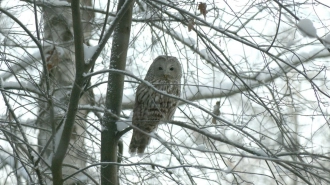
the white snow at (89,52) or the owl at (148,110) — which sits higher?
the owl at (148,110)

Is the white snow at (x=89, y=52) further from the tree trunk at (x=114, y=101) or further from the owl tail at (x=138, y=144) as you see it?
the owl tail at (x=138, y=144)

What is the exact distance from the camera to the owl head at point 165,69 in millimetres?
5613

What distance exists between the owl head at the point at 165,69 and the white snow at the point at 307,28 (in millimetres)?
2322

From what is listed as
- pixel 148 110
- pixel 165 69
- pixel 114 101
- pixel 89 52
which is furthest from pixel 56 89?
pixel 165 69

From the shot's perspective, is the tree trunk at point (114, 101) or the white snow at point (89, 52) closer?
the white snow at point (89, 52)

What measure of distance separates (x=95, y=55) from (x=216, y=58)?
1.04 meters

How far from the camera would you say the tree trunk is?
14.8 ft

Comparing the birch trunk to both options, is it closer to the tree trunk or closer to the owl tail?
the tree trunk

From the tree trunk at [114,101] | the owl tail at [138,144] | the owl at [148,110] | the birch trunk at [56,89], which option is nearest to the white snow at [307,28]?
the birch trunk at [56,89]

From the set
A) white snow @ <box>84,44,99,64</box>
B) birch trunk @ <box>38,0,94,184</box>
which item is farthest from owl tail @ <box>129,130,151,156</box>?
white snow @ <box>84,44,99,64</box>

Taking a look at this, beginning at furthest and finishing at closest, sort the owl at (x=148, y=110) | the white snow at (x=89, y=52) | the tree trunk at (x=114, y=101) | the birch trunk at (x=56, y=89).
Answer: the owl at (x=148, y=110) → the tree trunk at (x=114, y=101) → the birch trunk at (x=56, y=89) → the white snow at (x=89, y=52)

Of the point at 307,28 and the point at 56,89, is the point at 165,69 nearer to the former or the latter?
the point at 56,89

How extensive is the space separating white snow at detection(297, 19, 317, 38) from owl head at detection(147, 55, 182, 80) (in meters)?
2.32

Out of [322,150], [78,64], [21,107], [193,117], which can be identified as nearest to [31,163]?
[21,107]
